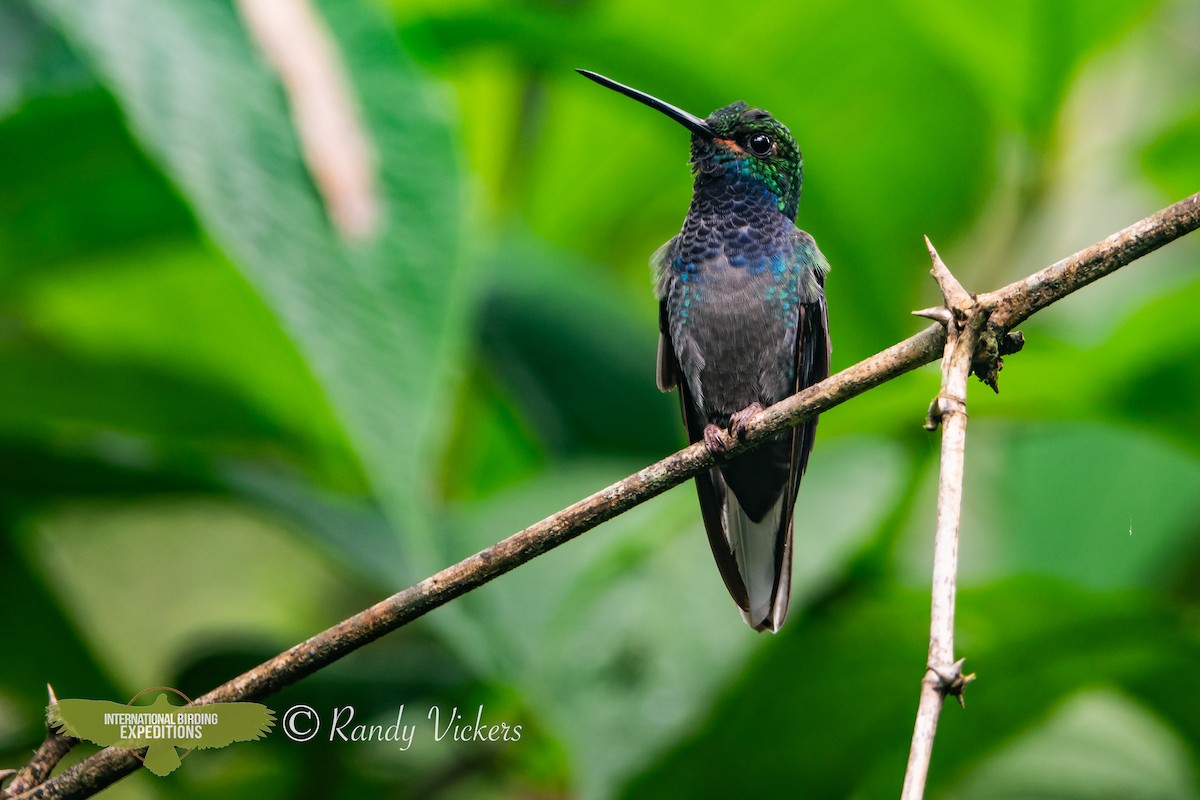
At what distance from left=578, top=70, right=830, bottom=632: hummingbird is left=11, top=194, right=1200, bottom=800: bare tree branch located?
0.56m

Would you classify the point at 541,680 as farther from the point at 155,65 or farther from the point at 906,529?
the point at 906,529

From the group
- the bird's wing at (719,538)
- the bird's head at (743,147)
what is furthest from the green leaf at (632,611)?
the bird's head at (743,147)

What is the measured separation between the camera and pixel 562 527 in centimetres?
85

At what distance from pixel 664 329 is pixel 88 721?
1000mm

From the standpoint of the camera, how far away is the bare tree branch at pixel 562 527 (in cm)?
81

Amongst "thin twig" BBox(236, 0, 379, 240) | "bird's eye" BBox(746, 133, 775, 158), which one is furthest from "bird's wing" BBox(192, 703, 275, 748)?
"bird's eye" BBox(746, 133, 775, 158)

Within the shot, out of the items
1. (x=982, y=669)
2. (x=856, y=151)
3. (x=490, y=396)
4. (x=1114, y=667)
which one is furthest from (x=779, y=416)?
(x=856, y=151)

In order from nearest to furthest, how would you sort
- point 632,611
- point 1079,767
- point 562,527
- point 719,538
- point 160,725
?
point 562,527 < point 160,725 < point 719,538 < point 632,611 < point 1079,767

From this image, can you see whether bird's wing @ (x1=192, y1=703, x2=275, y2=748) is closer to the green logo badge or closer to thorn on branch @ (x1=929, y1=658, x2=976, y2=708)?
the green logo badge

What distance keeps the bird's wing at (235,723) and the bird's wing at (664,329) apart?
2.81 feet

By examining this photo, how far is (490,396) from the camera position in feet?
9.41

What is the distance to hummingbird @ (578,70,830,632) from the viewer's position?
151 centimetres

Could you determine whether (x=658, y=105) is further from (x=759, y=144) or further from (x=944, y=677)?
(x=944, y=677)

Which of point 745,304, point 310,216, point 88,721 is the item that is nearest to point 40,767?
point 88,721
